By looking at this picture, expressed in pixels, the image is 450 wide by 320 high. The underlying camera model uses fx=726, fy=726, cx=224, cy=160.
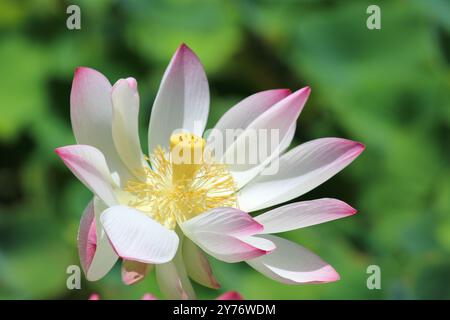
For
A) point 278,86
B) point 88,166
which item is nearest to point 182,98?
point 88,166

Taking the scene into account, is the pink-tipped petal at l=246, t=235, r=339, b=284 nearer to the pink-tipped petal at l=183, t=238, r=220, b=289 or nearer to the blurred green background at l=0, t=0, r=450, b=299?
the pink-tipped petal at l=183, t=238, r=220, b=289

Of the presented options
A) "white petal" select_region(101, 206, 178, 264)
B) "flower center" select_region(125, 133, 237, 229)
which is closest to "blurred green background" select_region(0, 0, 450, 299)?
"flower center" select_region(125, 133, 237, 229)

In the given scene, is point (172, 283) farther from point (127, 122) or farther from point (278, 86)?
point (278, 86)

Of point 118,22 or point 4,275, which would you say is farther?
point 118,22

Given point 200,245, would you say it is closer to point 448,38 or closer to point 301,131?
point 301,131

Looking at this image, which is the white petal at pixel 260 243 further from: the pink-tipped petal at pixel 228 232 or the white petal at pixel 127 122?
the white petal at pixel 127 122

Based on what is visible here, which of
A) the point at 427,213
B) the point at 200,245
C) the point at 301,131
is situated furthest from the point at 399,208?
the point at 200,245
